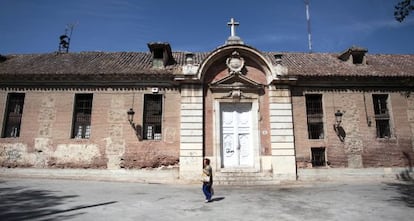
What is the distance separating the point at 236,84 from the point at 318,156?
5.19 meters

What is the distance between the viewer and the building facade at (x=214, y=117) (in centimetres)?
1277

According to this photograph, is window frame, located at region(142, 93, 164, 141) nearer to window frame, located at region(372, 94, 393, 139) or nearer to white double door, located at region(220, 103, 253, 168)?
white double door, located at region(220, 103, 253, 168)

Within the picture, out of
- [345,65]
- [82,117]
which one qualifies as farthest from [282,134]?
[82,117]

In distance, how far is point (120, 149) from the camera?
12.9m

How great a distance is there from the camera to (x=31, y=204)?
7.54 m

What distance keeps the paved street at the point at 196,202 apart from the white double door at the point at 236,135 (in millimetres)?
1997

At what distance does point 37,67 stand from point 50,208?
33.9 ft

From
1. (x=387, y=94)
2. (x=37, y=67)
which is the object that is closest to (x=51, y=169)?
(x=37, y=67)

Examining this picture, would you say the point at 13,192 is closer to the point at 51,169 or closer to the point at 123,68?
the point at 51,169

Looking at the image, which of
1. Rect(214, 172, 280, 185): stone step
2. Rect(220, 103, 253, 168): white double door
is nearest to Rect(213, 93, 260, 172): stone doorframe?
Rect(220, 103, 253, 168): white double door

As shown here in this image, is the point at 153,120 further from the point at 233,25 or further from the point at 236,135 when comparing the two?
the point at 233,25

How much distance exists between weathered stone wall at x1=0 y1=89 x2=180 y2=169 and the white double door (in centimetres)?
223

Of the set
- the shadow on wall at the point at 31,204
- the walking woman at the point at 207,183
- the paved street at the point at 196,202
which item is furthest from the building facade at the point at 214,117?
the walking woman at the point at 207,183

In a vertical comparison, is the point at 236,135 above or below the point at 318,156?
above
